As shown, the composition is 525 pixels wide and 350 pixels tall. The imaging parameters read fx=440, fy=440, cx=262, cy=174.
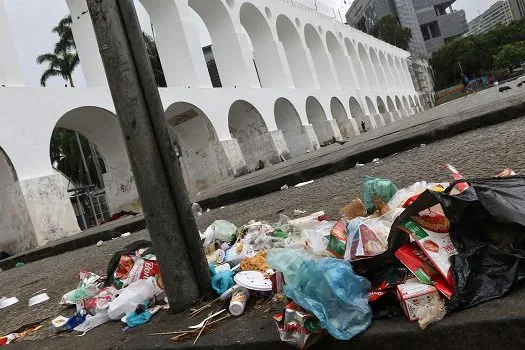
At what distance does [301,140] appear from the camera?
20.7 meters

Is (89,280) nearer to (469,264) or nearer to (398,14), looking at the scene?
(469,264)

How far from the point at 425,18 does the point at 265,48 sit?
8310 centimetres

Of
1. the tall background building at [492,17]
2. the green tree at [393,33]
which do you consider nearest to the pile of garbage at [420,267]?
the green tree at [393,33]

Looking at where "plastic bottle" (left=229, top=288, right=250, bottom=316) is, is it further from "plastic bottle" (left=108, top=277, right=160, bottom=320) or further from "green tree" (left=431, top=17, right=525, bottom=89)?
"green tree" (left=431, top=17, right=525, bottom=89)

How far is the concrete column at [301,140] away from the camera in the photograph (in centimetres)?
2062

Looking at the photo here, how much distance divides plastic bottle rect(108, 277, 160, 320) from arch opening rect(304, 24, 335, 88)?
2583 cm

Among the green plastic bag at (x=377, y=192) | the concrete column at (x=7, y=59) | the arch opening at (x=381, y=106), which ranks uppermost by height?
the concrete column at (x=7, y=59)

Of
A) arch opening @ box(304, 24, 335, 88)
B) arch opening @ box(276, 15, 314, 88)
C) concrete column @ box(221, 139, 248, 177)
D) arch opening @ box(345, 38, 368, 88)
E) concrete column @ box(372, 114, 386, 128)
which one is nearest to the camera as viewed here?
concrete column @ box(221, 139, 248, 177)

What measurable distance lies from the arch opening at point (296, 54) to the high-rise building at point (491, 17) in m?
118

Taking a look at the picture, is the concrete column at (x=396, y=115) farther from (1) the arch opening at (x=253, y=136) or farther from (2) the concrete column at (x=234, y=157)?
(2) the concrete column at (x=234, y=157)

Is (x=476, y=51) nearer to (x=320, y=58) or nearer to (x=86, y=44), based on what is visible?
(x=320, y=58)

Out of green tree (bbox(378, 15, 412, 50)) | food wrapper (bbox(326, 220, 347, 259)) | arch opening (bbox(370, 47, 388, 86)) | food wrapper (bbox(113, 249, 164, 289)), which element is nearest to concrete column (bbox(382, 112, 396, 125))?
arch opening (bbox(370, 47, 388, 86))

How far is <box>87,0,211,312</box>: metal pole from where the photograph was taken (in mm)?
2092

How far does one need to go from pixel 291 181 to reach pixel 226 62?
12.9 m
